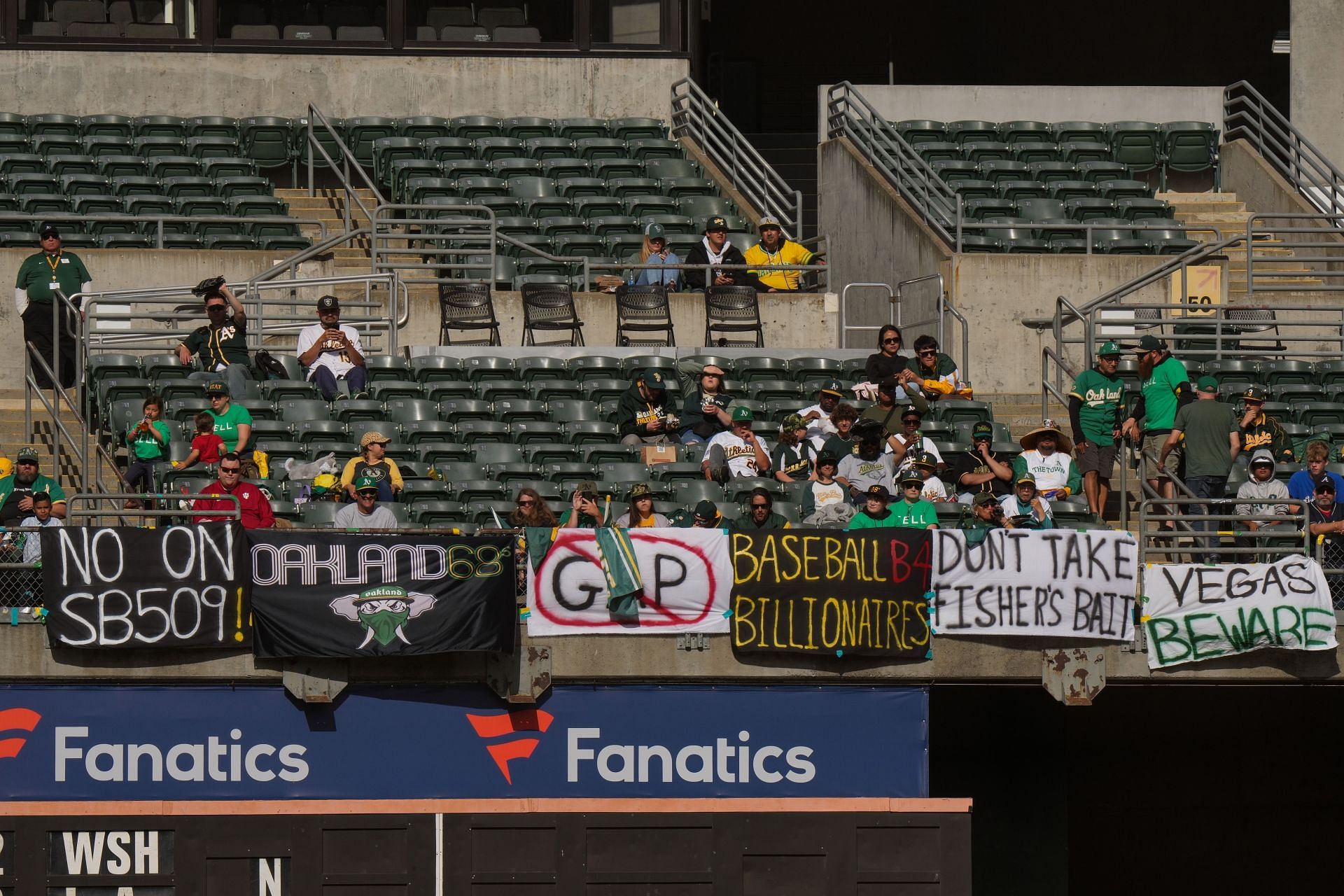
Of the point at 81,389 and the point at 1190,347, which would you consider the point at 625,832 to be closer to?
the point at 81,389

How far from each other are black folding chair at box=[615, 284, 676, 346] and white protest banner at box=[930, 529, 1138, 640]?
284 inches

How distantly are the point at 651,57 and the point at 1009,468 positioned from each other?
1213 cm

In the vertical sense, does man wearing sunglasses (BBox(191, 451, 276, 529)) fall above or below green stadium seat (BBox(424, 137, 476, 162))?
below

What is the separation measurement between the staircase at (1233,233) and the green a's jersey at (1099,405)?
15.7 feet

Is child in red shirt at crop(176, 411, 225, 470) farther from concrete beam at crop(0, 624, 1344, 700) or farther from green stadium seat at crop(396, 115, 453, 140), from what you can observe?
green stadium seat at crop(396, 115, 453, 140)

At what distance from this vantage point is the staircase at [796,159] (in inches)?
1151

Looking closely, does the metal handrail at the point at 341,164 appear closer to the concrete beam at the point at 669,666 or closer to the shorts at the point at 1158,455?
the shorts at the point at 1158,455

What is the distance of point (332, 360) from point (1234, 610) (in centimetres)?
800

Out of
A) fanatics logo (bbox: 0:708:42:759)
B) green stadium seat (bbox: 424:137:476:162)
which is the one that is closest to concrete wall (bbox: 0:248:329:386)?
green stadium seat (bbox: 424:137:476:162)

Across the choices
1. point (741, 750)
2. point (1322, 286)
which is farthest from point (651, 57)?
point (741, 750)

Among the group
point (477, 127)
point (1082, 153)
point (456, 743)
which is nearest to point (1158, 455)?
point (456, 743)

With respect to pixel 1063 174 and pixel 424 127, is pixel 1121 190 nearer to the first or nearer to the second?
pixel 1063 174

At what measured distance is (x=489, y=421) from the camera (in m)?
19.5

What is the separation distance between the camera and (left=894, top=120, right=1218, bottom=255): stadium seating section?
79.8ft
